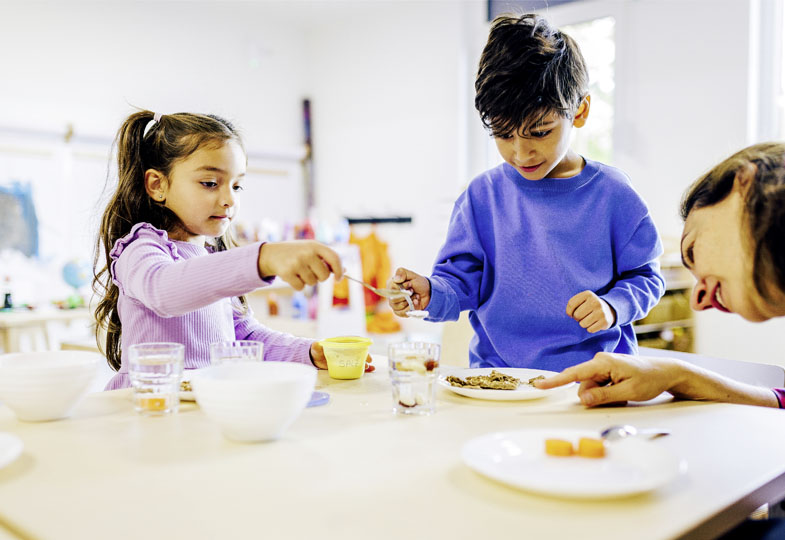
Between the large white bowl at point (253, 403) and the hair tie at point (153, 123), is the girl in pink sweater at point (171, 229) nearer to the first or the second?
the hair tie at point (153, 123)

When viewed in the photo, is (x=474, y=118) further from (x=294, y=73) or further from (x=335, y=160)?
(x=294, y=73)

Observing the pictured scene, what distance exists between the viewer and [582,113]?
4.73 feet

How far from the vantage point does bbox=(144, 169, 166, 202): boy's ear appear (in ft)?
4.51

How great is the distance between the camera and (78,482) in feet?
2.11

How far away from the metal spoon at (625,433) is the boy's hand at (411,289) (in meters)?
0.60

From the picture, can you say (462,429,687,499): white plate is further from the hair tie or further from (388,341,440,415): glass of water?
the hair tie

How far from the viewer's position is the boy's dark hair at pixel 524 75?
4.20 ft

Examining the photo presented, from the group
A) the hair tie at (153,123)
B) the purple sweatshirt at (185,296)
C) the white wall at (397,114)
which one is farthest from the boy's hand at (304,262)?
the white wall at (397,114)

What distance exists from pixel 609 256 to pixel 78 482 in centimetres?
115

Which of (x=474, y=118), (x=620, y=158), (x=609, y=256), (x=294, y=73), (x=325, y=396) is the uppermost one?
(x=294, y=73)

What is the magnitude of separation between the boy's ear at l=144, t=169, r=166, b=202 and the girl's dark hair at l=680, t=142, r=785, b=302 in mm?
1062

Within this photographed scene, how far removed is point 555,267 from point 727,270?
64 cm

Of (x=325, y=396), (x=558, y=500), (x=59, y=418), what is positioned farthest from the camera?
(x=325, y=396)

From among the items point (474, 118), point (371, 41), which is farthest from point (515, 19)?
point (371, 41)
